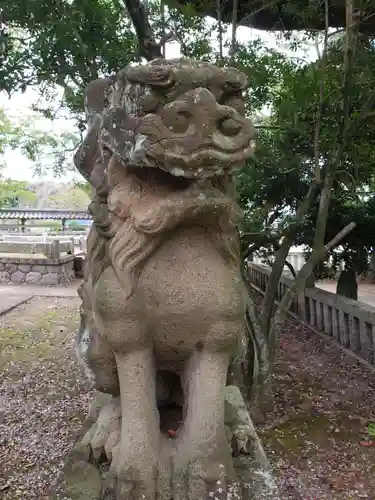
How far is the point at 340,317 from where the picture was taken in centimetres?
492

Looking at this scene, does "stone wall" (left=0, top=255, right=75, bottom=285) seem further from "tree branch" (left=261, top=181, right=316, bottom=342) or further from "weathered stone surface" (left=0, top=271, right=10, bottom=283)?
"tree branch" (left=261, top=181, right=316, bottom=342)

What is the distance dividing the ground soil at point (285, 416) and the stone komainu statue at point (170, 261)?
0.76m

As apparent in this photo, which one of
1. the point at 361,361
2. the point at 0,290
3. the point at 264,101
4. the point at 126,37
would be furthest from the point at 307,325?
the point at 0,290

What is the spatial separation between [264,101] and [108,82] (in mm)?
2752

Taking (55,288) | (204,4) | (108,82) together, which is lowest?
(55,288)

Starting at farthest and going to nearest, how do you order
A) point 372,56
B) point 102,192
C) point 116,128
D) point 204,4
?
1. point 372,56
2. point 204,4
3. point 102,192
4. point 116,128

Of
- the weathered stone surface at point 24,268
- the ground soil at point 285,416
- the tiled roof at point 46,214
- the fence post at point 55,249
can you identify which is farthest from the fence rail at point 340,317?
the tiled roof at point 46,214

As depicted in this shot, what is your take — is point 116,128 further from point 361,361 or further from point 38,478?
point 361,361

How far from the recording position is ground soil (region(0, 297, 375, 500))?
2.60m

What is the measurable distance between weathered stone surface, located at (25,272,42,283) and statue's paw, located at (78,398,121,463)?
8239 mm

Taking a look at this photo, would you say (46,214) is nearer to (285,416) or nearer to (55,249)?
(55,249)

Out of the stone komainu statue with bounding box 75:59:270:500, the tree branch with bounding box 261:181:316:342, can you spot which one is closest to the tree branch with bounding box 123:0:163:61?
the tree branch with bounding box 261:181:316:342

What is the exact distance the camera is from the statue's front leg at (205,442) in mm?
1237

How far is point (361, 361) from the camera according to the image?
4375mm
